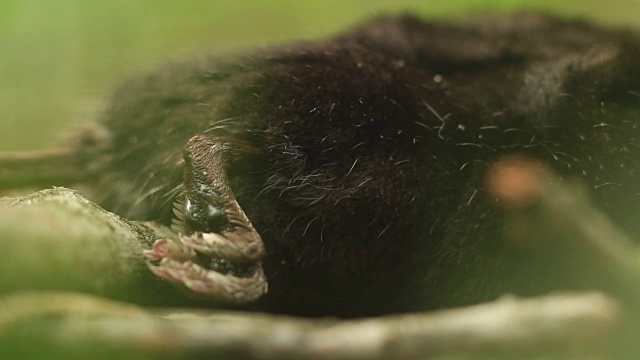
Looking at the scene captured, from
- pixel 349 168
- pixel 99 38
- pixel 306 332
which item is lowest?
pixel 306 332

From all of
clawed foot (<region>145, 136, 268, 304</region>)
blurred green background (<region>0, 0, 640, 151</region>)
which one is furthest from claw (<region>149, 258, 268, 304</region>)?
blurred green background (<region>0, 0, 640, 151</region>)

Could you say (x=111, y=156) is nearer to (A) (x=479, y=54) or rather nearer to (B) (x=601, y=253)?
(A) (x=479, y=54)

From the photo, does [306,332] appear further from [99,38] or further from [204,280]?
Result: [99,38]

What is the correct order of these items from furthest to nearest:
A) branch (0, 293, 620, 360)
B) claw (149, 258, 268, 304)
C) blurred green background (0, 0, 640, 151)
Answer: blurred green background (0, 0, 640, 151), claw (149, 258, 268, 304), branch (0, 293, 620, 360)

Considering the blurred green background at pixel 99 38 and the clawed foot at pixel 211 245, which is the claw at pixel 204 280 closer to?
the clawed foot at pixel 211 245

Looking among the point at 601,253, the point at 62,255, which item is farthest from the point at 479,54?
the point at 62,255

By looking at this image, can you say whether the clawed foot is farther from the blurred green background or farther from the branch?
the blurred green background

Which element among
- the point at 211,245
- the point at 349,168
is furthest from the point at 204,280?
the point at 349,168
